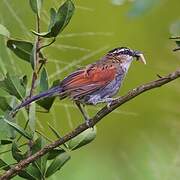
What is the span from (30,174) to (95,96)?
17cm

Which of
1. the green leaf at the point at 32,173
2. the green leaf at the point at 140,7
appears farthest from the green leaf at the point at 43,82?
the green leaf at the point at 140,7

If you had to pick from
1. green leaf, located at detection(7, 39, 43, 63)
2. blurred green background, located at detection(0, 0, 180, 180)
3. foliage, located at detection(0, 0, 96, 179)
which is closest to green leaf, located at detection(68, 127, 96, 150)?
foliage, located at detection(0, 0, 96, 179)

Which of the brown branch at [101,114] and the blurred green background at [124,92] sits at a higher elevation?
the brown branch at [101,114]

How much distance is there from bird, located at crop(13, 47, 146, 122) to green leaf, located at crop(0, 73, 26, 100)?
40 millimetres

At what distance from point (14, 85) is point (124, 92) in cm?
55

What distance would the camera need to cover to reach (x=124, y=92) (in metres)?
1.30

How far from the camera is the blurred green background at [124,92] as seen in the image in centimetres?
126

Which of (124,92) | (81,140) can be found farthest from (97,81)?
(124,92)

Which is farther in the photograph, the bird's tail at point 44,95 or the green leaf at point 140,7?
the green leaf at point 140,7

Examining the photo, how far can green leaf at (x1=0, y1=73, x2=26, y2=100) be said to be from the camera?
772 millimetres

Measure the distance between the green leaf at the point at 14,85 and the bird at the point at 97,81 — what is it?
4 cm

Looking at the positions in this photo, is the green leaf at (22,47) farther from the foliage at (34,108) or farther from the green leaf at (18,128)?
the green leaf at (18,128)

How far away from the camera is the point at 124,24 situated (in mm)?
1296

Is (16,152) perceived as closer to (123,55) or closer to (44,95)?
(44,95)
